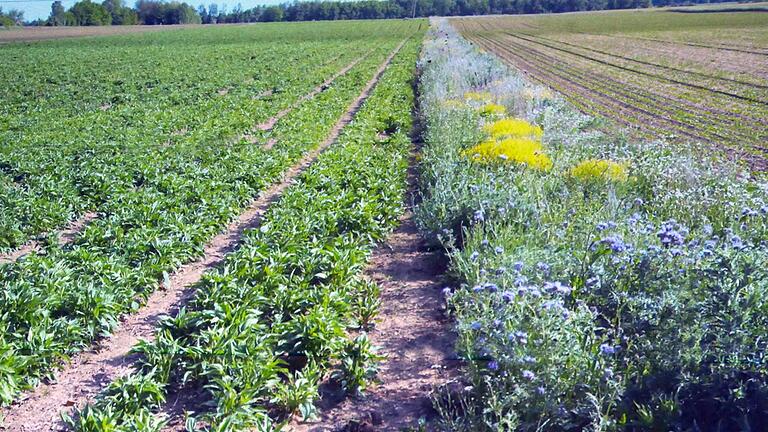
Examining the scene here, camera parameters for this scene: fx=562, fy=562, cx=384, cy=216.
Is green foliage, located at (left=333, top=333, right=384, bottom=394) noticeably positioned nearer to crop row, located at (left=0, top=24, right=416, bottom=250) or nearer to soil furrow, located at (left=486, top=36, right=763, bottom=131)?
crop row, located at (left=0, top=24, right=416, bottom=250)

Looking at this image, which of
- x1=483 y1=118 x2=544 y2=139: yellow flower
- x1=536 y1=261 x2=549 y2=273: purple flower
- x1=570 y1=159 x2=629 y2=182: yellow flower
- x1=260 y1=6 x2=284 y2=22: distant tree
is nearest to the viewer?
x1=536 y1=261 x2=549 y2=273: purple flower

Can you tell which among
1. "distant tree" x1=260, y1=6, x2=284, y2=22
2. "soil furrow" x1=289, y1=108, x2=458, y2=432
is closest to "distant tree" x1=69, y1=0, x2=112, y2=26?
"distant tree" x1=260, y1=6, x2=284, y2=22

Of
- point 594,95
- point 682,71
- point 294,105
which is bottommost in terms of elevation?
point 594,95

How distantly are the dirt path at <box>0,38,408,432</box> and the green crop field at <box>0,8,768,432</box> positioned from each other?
3 centimetres

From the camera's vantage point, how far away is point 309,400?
14.6ft

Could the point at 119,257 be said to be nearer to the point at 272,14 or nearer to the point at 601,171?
the point at 601,171

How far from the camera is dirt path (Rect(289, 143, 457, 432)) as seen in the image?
4398 millimetres

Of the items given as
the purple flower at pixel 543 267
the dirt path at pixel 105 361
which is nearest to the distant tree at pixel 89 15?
the dirt path at pixel 105 361

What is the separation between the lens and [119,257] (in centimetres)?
672

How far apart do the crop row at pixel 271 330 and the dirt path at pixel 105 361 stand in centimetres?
28

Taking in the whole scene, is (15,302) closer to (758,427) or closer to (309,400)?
(309,400)

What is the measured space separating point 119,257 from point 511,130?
7.94 meters

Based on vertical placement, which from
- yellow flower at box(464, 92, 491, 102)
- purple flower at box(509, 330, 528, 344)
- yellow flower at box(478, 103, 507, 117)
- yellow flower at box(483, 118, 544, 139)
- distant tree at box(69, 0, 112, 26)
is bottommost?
purple flower at box(509, 330, 528, 344)

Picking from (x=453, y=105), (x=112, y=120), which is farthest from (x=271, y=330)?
(x=112, y=120)
